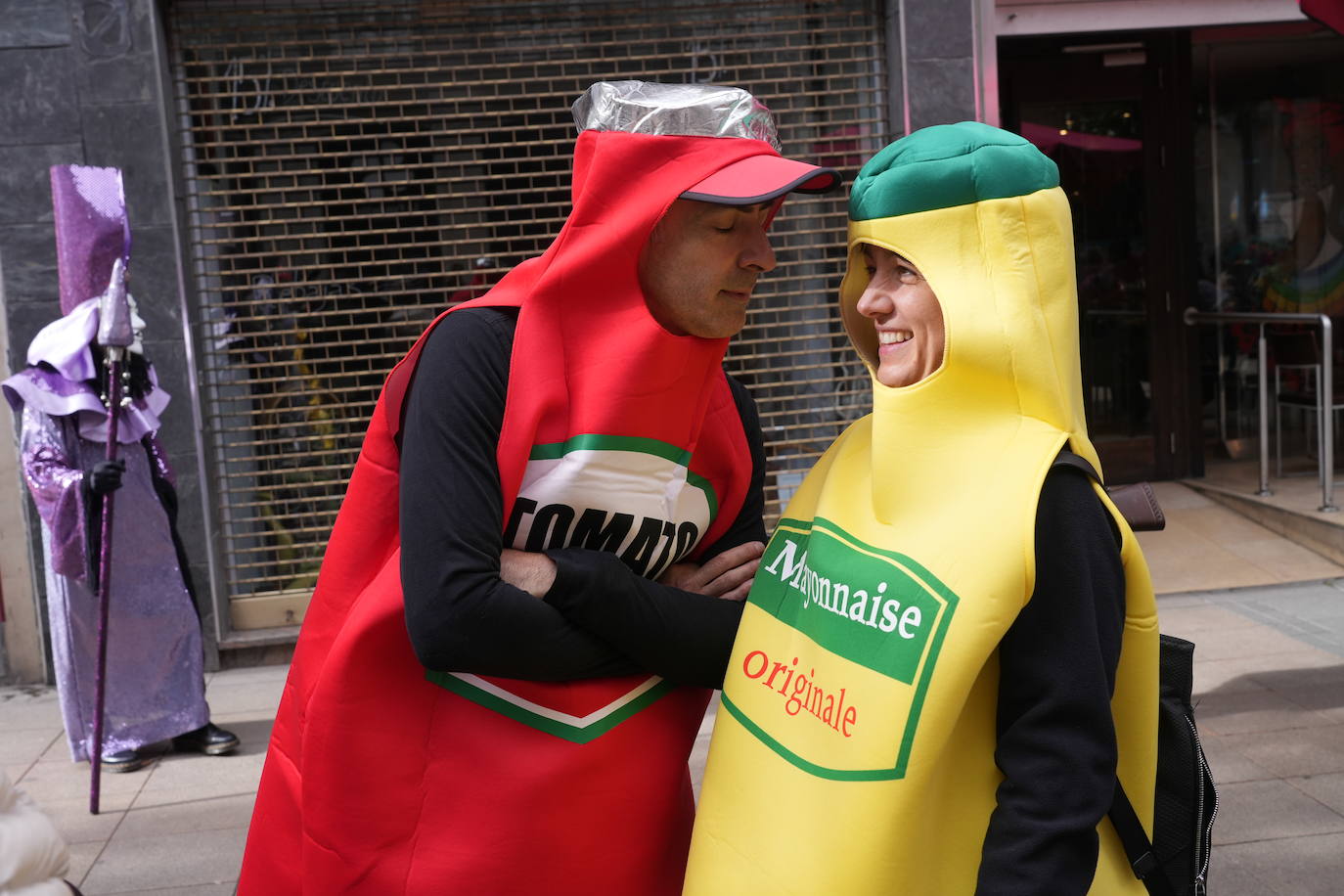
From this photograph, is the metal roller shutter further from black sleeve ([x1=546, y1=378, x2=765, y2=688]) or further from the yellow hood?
the yellow hood

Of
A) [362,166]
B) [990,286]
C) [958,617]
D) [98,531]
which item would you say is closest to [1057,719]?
[958,617]

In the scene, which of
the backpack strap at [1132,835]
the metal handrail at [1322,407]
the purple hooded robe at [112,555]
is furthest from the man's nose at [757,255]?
the metal handrail at [1322,407]

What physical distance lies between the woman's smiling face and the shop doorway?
7374mm

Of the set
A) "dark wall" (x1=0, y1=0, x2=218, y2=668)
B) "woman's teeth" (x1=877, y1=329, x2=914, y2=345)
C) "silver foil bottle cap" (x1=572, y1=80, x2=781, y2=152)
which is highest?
"dark wall" (x1=0, y1=0, x2=218, y2=668)

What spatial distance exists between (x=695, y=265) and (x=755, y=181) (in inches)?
6.6

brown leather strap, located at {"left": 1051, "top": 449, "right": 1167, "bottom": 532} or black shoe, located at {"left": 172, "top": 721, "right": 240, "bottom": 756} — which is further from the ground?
brown leather strap, located at {"left": 1051, "top": 449, "right": 1167, "bottom": 532}

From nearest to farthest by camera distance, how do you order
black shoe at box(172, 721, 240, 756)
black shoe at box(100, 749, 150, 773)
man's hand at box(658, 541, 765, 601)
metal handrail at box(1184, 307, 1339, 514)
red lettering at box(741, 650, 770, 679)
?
1. red lettering at box(741, 650, 770, 679)
2. man's hand at box(658, 541, 765, 601)
3. black shoe at box(100, 749, 150, 773)
4. black shoe at box(172, 721, 240, 756)
5. metal handrail at box(1184, 307, 1339, 514)

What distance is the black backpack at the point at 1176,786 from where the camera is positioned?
1.70 metres

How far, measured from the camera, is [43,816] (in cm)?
255

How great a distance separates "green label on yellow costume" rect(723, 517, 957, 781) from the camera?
149 cm

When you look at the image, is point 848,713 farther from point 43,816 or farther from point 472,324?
point 43,816

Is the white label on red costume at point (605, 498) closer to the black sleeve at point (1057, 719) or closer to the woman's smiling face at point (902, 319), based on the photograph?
the woman's smiling face at point (902, 319)

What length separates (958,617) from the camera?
147 cm

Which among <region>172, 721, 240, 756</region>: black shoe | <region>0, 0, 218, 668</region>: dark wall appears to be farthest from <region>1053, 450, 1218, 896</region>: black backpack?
<region>0, 0, 218, 668</region>: dark wall
